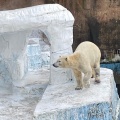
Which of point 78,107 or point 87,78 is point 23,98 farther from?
point 78,107

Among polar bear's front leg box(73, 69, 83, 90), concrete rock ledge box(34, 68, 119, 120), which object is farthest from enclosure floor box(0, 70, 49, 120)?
polar bear's front leg box(73, 69, 83, 90)

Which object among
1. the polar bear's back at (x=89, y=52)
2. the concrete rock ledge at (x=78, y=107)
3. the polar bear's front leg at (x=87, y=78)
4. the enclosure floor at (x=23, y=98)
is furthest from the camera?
the polar bear's back at (x=89, y=52)

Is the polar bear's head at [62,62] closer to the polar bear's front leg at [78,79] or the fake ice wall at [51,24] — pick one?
the polar bear's front leg at [78,79]

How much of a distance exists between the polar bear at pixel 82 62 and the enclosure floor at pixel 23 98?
0.72 m

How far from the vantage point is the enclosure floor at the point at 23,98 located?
611 cm

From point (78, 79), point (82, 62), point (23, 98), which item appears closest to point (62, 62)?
point (82, 62)

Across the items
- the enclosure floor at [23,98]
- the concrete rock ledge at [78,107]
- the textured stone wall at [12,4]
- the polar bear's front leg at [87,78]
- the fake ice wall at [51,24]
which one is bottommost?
the textured stone wall at [12,4]

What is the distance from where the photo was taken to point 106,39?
43.7 ft

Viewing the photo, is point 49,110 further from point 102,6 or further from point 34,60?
point 102,6

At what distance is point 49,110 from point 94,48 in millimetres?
1361

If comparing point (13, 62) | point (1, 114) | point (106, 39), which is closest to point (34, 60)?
point (13, 62)

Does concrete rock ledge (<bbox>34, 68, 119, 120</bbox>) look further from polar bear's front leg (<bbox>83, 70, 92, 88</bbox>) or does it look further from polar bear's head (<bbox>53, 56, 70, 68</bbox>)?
polar bear's head (<bbox>53, 56, 70, 68</bbox>)

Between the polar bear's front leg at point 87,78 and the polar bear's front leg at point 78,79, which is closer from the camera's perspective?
the polar bear's front leg at point 87,78

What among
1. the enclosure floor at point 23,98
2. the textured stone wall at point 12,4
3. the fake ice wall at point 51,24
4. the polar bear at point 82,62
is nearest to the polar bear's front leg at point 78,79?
the polar bear at point 82,62
